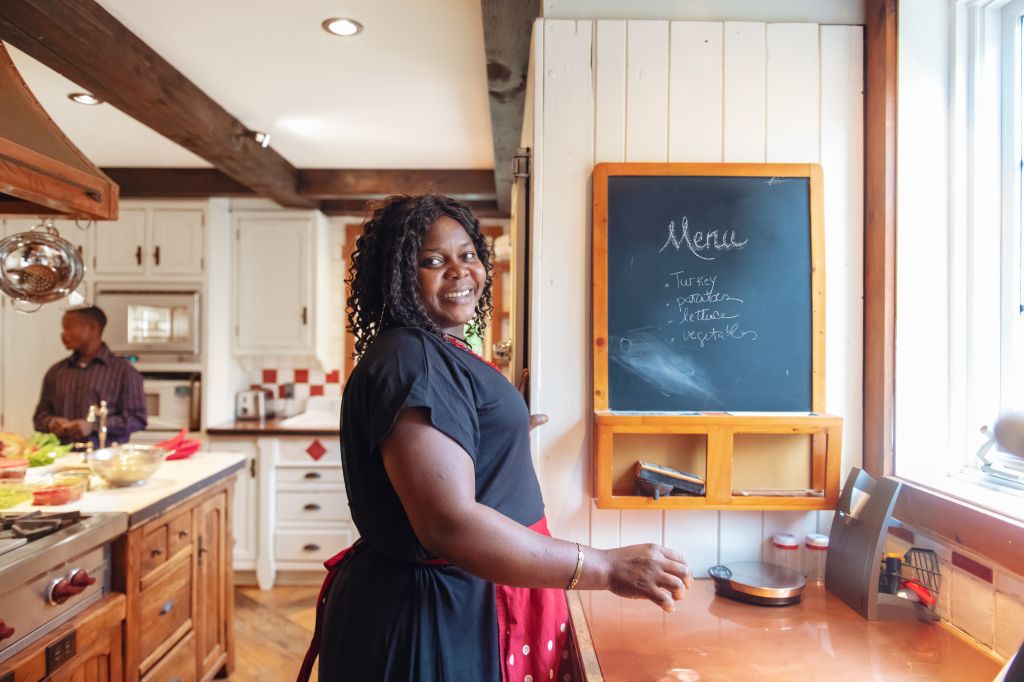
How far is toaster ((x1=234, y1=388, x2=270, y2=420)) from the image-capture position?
14.8ft

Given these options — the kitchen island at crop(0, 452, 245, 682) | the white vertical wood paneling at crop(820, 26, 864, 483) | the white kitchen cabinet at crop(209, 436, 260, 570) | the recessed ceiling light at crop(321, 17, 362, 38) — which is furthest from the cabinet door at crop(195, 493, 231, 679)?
the white vertical wood paneling at crop(820, 26, 864, 483)

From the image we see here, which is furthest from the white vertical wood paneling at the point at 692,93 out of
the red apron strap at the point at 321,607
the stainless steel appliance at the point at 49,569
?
the stainless steel appliance at the point at 49,569

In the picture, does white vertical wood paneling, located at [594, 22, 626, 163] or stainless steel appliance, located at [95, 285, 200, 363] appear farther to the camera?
stainless steel appliance, located at [95, 285, 200, 363]

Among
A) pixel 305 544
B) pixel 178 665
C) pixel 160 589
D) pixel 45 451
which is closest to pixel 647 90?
pixel 160 589

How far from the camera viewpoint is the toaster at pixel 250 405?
452 cm

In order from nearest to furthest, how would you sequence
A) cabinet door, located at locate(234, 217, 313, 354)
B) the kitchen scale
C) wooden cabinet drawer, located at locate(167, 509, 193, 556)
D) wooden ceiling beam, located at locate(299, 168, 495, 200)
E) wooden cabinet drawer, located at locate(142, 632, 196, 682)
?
the kitchen scale
wooden cabinet drawer, located at locate(142, 632, 196, 682)
wooden cabinet drawer, located at locate(167, 509, 193, 556)
wooden ceiling beam, located at locate(299, 168, 495, 200)
cabinet door, located at locate(234, 217, 313, 354)

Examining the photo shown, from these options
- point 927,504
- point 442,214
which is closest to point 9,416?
point 442,214

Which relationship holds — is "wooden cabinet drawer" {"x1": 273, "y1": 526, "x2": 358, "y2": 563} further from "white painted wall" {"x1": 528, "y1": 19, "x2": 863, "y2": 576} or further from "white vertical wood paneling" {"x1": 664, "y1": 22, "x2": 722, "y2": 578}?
"white vertical wood paneling" {"x1": 664, "y1": 22, "x2": 722, "y2": 578}

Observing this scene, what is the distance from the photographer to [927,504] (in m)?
1.38

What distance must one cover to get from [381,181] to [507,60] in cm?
204

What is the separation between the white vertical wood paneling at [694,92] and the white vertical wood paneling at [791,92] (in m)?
0.12

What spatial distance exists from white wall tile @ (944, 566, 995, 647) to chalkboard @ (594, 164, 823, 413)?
1.49 feet

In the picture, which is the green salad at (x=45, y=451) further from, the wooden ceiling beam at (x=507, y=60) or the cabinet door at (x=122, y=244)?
the wooden ceiling beam at (x=507, y=60)

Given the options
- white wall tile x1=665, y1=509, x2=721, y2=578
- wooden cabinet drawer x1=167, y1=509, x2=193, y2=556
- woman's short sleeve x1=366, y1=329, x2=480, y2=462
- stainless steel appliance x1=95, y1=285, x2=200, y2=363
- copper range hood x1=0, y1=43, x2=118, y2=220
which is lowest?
wooden cabinet drawer x1=167, y1=509, x2=193, y2=556
